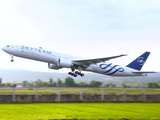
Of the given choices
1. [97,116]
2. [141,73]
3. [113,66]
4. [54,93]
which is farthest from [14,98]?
[141,73]

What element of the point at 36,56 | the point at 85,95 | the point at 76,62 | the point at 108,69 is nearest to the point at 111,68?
the point at 108,69

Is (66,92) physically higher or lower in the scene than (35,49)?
lower

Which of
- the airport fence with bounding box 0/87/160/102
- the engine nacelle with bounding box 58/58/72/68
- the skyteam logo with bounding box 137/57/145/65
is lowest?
the airport fence with bounding box 0/87/160/102

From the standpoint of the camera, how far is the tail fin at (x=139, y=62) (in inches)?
1780

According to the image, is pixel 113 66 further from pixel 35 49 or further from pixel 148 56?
pixel 35 49

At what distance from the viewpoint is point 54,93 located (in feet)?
80.0

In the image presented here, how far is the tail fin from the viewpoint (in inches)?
1780

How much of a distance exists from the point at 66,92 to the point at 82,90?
→ 1935mm

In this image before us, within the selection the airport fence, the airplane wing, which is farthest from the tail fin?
the airport fence

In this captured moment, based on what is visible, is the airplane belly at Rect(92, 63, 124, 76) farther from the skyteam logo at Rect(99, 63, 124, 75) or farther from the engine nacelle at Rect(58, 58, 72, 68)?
the engine nacelle at Rect(58, 58, 72, 68)

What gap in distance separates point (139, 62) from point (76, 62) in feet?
52.8

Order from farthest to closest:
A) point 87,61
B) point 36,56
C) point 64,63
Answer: point 87,61 < point 64,63 < point 36,56

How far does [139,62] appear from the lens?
46.0 metres

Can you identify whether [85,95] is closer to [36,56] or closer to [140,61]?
[36,56]
